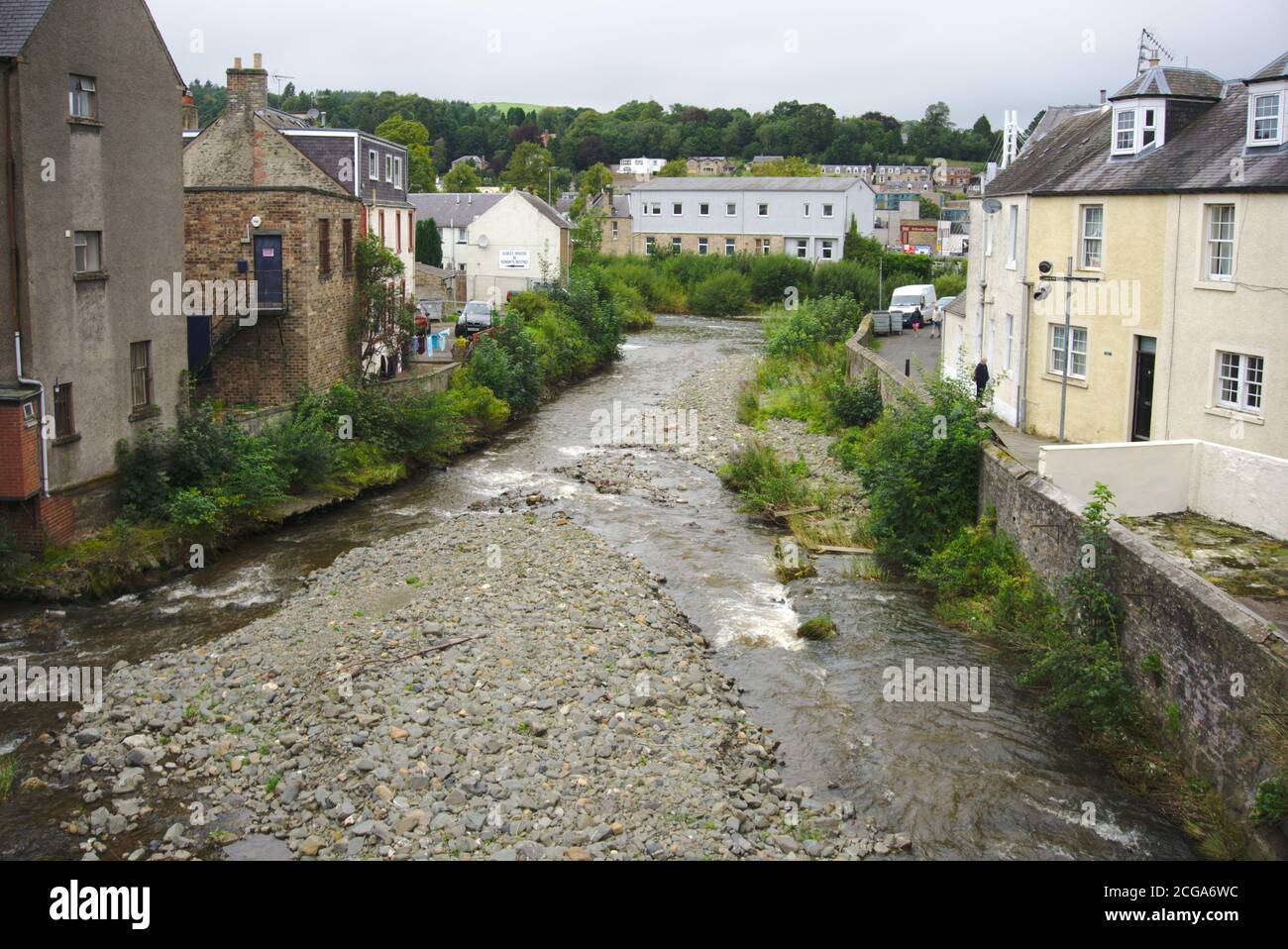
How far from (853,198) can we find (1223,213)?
61565 millimetres

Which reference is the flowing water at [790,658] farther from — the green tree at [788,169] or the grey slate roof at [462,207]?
the green tree at [788,169]

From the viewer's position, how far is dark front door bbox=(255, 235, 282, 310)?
1058 inches

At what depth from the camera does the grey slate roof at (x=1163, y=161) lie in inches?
768

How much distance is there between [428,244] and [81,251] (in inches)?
1619

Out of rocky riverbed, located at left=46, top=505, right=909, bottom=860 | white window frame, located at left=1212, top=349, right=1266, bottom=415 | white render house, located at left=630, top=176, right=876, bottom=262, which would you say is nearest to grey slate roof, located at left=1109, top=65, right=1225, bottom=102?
white window frame, located at left=1212, top=349, right=1266, bottom=415

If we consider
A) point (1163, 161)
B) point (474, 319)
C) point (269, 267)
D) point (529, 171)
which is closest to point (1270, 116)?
point (1163, 161)

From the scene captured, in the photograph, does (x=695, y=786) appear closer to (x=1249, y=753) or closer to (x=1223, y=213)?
(x=1249, y=753)

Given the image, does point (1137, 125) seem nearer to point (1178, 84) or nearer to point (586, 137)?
point (1178, 84)

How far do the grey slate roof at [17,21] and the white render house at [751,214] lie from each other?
6226 cm

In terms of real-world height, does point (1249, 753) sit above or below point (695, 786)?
above

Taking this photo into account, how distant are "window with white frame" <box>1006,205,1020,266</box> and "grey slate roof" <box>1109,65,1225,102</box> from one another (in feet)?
14.7

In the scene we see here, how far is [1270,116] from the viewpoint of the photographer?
19.4 metres

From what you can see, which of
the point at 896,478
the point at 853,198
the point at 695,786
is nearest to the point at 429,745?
the point at 695,786

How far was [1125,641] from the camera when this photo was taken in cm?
1330
